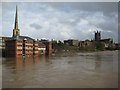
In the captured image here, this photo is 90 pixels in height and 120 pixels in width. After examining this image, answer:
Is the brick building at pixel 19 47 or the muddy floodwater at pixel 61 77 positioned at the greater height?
the brick building at pixel 19 47

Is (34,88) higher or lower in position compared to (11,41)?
lower

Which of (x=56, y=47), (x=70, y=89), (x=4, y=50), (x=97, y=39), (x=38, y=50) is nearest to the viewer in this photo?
(x=70, y=89)

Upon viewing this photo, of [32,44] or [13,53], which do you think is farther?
[32,44]

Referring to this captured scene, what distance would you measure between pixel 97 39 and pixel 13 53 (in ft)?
384

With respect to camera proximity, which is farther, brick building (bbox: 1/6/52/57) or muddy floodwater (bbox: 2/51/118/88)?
brick building (bbox: 1/6/52/57)

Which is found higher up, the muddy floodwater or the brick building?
the brick building

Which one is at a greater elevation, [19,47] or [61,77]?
[19,47]

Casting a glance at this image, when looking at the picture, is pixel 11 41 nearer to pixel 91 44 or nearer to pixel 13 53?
pixel 13 53

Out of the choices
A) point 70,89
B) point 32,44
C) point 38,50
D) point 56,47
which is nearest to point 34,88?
point 70,89

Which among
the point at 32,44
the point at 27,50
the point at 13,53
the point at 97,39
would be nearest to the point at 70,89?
the point at 13,53

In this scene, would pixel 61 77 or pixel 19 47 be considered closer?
pixel 61 77

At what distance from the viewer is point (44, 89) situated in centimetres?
1311

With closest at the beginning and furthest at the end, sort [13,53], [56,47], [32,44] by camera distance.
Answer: [13,53] < [32,44] < [56,47]

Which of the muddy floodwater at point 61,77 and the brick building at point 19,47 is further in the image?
the brick building at point 19,47
